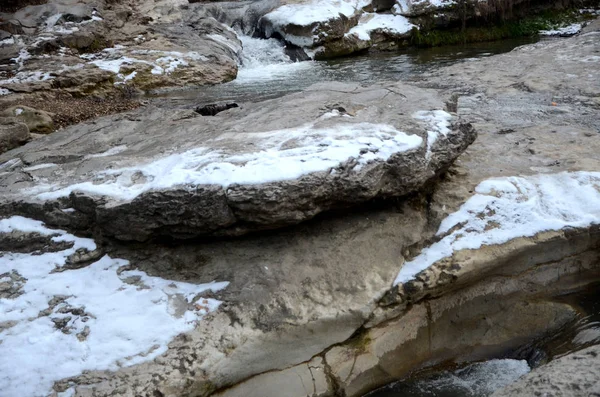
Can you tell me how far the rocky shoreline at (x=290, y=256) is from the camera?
3.26 metres

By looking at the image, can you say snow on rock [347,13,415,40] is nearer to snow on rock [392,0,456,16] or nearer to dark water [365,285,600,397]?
snow on rock [392,0,456,16]

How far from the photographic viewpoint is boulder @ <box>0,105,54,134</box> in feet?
22.7

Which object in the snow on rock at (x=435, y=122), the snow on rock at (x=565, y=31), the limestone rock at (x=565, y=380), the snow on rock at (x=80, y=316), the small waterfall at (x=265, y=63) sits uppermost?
the snow on rock at (x=435, y=122)

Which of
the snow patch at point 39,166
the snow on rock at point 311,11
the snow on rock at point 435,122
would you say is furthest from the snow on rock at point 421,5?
A: the snow patch at point 39,166

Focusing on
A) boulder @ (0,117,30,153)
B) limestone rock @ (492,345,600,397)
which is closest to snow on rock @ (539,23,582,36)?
boulder @ (0,117,30,153)

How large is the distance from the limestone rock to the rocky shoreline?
4.01 feet

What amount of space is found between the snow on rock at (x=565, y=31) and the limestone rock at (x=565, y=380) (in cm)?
1517

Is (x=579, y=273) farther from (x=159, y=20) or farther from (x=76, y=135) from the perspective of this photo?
(x=159, y=20)

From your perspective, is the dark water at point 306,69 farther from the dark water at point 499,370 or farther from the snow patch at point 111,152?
the dark water at point 499,370

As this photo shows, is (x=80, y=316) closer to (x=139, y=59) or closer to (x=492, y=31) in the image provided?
(x=139, y=59)

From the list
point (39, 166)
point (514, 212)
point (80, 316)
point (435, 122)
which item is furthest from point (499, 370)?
point (39, 166)

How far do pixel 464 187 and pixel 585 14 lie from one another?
15957 millimetres

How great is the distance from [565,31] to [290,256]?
15.1 metres

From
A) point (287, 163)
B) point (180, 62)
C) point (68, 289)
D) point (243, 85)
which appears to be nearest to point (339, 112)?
point (287, 163)
